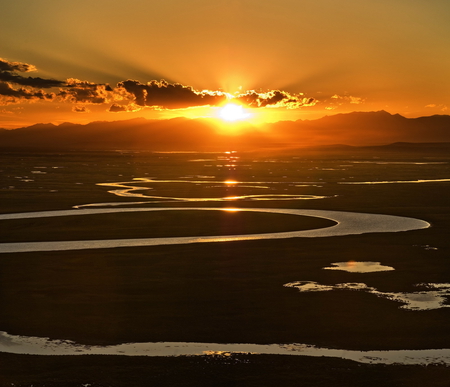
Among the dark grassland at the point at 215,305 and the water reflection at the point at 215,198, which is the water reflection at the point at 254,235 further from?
the water reflection at the point at 215,198

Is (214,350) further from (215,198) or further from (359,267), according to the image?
(215,198)

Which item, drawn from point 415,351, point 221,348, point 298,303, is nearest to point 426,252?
point 298,303

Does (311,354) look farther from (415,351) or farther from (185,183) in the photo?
(185,183)

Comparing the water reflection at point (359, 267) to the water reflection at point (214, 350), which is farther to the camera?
the water reflection at point (359, 267)

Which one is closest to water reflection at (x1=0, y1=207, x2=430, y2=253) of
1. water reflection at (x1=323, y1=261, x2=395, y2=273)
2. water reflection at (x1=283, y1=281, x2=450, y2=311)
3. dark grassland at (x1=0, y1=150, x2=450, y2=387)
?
dark grassland at (x1=0, y1=150, x2=450, y2=387)

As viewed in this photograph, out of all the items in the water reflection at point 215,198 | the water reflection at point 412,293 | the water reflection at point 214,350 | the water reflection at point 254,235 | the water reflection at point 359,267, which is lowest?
the water reflection at point 215,198

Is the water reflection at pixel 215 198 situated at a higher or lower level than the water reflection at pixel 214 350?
lower

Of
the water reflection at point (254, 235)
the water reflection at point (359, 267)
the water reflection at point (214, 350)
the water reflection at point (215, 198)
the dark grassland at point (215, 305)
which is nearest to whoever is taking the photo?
the dark grassland at point (215, 305)

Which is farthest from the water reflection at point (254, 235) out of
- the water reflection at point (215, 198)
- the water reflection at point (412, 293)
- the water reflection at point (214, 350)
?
the water reflection at point (214, 350)
